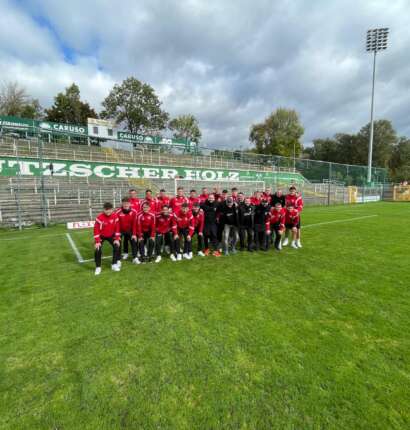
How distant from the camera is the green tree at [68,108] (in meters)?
42.8

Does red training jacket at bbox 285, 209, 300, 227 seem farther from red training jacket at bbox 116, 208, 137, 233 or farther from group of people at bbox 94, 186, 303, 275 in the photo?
red training jacket at bbox 116, 208, 137, 233

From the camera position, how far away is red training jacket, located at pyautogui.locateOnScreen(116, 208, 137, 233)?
6.21 m

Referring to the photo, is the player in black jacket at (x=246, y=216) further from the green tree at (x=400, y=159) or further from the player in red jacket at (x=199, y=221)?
the green tree at (x=400, y=159)

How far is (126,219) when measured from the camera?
246 inches

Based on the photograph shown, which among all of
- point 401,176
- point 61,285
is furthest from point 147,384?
point 401,176

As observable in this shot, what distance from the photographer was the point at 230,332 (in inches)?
124

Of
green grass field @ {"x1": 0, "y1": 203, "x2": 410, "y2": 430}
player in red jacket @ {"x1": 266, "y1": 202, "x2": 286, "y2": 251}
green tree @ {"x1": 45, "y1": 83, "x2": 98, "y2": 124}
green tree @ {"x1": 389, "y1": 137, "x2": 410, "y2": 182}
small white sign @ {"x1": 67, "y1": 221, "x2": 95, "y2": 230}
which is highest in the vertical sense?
green tree @ {"x1": 45, "y1": 83, "x2": 98, "y2": 124}

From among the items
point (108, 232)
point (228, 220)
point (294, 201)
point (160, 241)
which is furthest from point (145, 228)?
point (294, 201)

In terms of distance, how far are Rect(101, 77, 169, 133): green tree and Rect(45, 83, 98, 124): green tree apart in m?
4.67

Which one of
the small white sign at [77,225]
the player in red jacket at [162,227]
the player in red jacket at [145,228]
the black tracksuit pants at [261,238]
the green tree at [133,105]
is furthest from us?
the green tree at [133,105]

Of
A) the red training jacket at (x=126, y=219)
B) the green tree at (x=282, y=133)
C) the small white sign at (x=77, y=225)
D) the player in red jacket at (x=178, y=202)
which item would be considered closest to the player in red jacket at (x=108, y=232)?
the red training jacket at (x=126, y=219)

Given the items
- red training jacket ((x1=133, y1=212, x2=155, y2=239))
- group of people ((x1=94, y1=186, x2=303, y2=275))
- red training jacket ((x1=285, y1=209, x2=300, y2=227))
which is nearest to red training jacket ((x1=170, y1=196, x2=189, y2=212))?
group of people ((x1=94, y1=186, x2=303, y2=275))

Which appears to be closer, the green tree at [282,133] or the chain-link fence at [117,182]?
the chain-link fence at [117,182]

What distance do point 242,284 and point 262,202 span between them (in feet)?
10.3
